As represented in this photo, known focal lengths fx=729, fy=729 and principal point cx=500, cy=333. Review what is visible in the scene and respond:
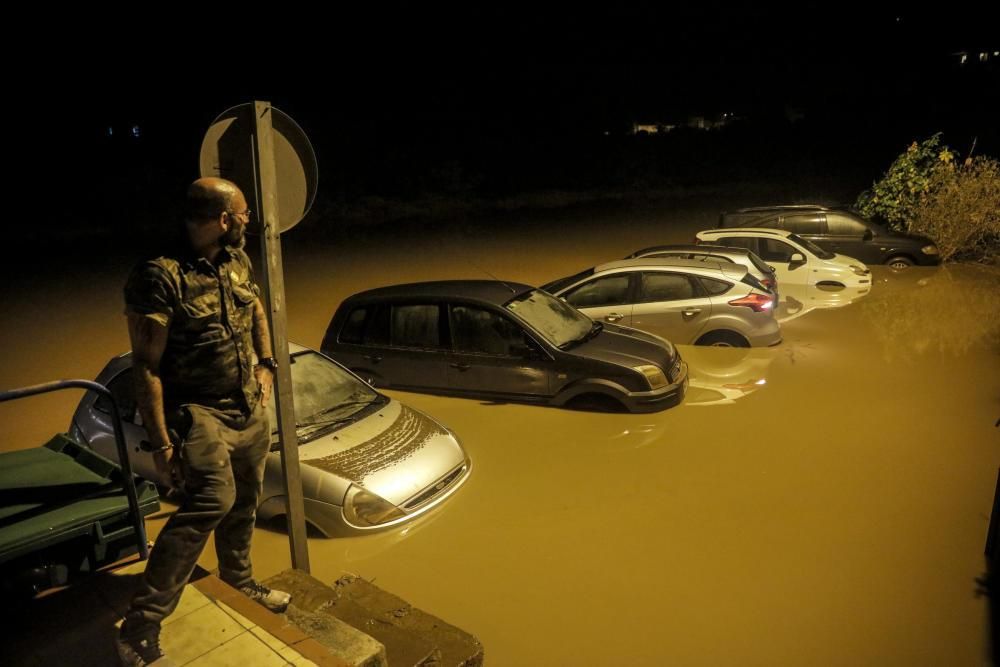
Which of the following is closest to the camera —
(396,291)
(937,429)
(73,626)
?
(73,626)

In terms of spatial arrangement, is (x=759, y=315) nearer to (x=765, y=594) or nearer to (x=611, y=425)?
(x=611, y=425)

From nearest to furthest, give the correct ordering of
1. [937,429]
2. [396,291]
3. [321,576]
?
[321,576]
[937,429]
[396,291]

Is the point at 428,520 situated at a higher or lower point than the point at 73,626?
lower

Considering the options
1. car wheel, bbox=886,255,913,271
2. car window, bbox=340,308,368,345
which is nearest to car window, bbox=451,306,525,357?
car window, bbox=340,308,368,345

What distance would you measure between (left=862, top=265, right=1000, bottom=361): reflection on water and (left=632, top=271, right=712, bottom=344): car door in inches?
109

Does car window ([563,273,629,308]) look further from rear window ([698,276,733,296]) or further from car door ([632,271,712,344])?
rear window ([698,276,733,296])

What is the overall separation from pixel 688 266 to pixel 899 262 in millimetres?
8439

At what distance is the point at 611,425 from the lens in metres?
7.62

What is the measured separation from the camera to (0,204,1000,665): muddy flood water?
4531 mm

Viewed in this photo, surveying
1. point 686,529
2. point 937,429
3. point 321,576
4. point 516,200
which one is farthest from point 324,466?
point 516,200

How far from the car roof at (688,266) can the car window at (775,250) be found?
319 centimetres

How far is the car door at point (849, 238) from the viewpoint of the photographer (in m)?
15.6

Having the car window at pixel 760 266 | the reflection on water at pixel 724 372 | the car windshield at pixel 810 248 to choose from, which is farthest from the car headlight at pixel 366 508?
the car windshield at pixel 810 248

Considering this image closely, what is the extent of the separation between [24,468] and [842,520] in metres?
5.57
